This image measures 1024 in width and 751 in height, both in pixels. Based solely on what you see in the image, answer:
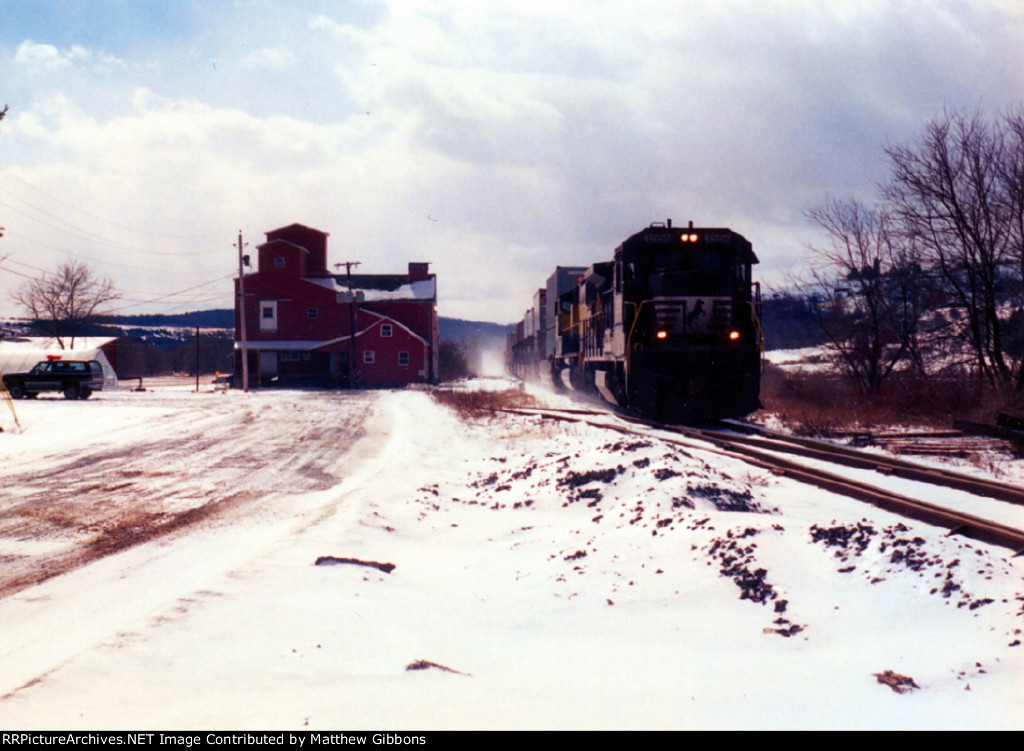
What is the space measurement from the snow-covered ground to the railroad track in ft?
1.06

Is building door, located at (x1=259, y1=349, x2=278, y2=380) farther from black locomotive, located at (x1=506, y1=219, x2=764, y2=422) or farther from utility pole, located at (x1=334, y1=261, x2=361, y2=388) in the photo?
black locomotive, located at (x1=506, y1=219, x2=764, y2=422)

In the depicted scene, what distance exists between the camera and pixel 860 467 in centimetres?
1024

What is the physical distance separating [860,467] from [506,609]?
7.59 metres

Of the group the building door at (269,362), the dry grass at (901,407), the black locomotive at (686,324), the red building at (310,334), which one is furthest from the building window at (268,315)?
the dry grass at (901,407)

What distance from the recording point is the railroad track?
605cm

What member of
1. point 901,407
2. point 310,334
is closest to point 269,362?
point 310,334

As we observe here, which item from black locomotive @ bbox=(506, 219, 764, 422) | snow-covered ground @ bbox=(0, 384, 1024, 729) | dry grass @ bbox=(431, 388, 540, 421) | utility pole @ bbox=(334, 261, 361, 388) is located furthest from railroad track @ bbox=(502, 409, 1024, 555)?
utility pole @ bbox=(334, 261, 361, 388)

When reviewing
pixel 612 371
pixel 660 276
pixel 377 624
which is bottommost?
pixel 377 624

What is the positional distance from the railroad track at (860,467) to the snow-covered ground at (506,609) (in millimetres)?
323

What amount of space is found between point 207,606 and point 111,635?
599 mm

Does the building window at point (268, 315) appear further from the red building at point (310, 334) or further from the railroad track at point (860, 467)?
the railroad track at point (860, 467)

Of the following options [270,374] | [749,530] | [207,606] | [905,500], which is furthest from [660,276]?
[270,374]
